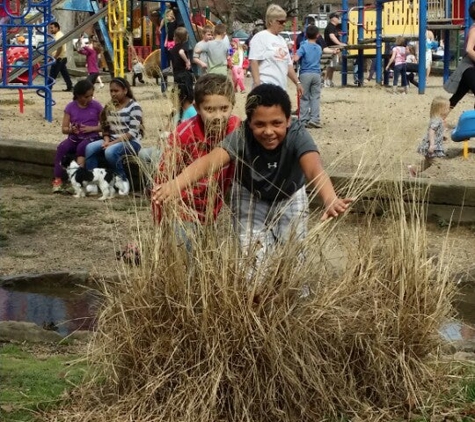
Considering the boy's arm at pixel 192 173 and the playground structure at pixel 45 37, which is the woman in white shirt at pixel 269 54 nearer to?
the playground structure at pixel 45 37

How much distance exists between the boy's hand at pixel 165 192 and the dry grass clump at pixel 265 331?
0.12m

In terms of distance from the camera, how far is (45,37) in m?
16.6

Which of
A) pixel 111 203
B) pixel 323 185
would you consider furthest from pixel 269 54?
pixel 323 185

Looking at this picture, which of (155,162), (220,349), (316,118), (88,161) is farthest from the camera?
(316,118)

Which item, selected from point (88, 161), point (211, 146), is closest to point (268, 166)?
point (211, 146)

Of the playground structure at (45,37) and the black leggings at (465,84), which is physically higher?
the playground structure at (45,37)

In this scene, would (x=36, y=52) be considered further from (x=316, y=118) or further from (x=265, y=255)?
(x=265, y=255)

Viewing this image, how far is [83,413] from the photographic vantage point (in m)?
4.13

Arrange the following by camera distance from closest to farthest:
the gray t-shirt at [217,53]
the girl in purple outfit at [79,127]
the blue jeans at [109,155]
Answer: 1. the blue jeans at [109,155]
2. the girl in purple outfit at [79,127]
3. the gray t-shirt at [217,53]

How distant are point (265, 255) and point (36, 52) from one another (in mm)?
14760

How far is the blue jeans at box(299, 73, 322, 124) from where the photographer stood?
1562 cm

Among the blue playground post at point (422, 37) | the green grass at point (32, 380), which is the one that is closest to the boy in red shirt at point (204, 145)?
the green grass at point (32, 380)

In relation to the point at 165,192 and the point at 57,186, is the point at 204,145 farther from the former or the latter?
the point at 57,186

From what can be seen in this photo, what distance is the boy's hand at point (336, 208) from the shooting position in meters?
4.19
